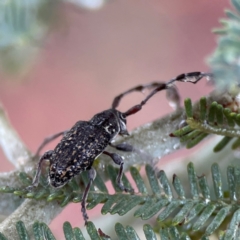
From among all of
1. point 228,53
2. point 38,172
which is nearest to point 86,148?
point 38,172

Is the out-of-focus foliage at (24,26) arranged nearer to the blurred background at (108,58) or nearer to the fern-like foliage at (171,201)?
the fern-like foliage at (171,201)

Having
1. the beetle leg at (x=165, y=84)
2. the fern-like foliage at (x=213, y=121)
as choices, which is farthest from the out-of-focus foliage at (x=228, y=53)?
the beetle leg at (x=165, y=84)

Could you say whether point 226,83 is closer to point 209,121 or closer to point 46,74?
point 209,121

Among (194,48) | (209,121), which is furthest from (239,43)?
(194,48)

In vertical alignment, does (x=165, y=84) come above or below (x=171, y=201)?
above

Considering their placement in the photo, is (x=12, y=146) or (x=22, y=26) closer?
(x=12, y=146)

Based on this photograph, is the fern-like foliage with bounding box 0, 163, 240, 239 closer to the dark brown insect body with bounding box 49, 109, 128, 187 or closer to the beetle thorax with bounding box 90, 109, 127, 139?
the dark brown insect body with bounding box 49, 109, 128, 187

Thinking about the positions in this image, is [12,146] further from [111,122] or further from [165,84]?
[165,84]
